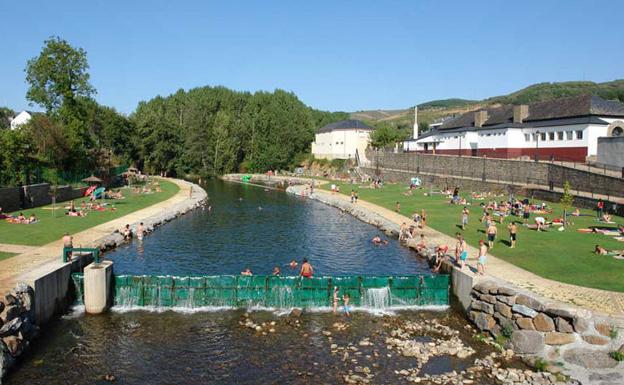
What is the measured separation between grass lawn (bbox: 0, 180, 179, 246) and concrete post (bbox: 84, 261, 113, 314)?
22.8 feet

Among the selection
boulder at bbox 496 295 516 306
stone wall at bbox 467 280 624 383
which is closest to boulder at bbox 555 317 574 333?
stone wall at bbox 467 280 624 383

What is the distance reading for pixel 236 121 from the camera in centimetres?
13262

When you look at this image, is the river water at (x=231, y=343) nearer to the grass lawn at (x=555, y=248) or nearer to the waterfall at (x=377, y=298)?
the waterfall at (x=377, y=298)

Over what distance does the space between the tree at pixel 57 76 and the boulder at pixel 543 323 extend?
214ft

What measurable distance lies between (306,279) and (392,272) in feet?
25.6

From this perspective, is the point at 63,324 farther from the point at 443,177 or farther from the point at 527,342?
the point at 443,177

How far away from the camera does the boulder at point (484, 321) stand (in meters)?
21.8

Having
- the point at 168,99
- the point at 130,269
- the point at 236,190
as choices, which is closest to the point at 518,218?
the point at 130,269

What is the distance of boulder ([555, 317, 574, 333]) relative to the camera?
19234 millimetres

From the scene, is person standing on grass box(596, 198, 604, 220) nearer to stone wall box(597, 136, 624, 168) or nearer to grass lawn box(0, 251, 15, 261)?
stone wall box(597, 136, 624, 168)

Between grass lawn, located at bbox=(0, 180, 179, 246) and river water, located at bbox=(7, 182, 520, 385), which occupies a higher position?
grass lawn, located at bbox=(0, 180, 179, 246)

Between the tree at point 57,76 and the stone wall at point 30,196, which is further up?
the tree at point 57,76

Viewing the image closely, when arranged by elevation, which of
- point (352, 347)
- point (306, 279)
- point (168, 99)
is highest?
point (168, 99)

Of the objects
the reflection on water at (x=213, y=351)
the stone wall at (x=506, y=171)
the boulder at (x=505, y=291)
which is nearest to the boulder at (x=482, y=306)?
the boulder at (x=505, y=291)
